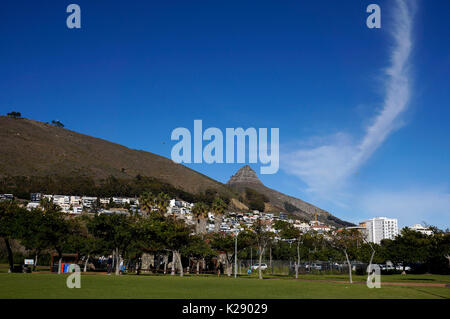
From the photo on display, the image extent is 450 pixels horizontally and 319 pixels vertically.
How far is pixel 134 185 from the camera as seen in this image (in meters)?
192

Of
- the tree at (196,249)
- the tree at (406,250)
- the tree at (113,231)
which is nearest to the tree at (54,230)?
the tree at (113,231)

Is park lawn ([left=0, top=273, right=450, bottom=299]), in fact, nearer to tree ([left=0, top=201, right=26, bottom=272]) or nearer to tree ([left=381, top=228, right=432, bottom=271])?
→ tree ([left=0, top=201, right=26, bottom=272])

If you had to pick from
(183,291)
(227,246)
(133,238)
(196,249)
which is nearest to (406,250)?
(227,246)

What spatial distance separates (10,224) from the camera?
51625mm

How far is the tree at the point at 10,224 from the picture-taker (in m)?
49.9

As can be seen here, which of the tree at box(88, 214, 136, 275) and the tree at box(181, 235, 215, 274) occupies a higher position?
the tree at box(88, 214, 136, 275)

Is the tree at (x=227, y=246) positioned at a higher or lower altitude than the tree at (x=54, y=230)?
lower

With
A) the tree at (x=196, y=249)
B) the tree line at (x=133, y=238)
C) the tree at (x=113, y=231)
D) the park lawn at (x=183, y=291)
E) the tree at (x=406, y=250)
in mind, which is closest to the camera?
the park lawn at (x=183, y=291)

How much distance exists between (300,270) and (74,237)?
36.4m

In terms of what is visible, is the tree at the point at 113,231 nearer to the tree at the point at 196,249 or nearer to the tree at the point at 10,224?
the tree at the point at 196,249

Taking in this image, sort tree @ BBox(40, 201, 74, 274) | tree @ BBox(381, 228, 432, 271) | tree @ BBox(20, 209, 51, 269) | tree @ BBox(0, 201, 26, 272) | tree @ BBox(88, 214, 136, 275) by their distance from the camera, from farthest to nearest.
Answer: tree @ BBox(381, 228, 432, 271) → tree @ BBox(88, 214, 136, 275) → tree @ BBox(40, 201, 74, 274) → tree @ BBox(20, 209, 51, 269) → tree @ BBox(0, 201, 26, 272)

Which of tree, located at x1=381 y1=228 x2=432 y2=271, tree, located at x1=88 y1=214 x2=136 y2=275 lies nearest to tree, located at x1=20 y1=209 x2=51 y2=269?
tree, located at x1=88 y1=214 x2=136 y2=275

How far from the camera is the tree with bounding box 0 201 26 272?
49.9 meters
